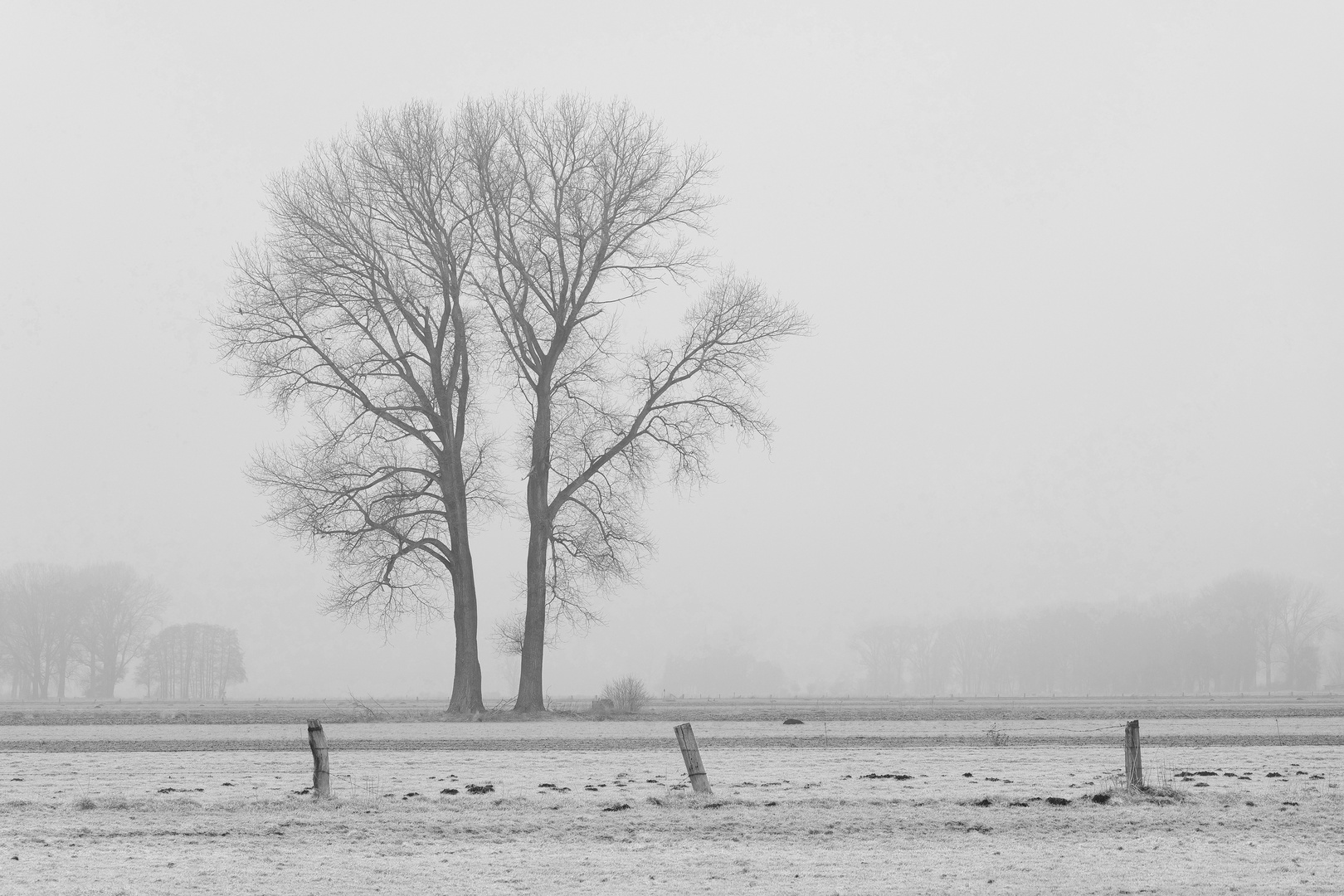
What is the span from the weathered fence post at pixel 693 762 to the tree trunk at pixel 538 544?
882 inches

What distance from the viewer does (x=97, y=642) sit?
95938 mm

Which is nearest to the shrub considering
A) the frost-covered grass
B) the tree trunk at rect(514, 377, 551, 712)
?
the tree trunk at rect(514, 377, 551, 712)

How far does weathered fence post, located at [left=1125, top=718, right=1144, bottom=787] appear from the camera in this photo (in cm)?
1457

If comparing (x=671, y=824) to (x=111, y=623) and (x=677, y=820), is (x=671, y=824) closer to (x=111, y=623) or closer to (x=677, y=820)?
(x=677, y=820)

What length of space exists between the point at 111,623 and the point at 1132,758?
95.4m

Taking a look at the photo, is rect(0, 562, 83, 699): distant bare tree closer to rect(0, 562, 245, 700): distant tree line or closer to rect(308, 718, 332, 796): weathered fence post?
rect(0, 562, 245, 700): distant tree line

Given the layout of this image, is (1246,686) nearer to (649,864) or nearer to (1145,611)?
(1145,611)

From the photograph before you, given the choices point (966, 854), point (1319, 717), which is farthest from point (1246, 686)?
point (966, 854)

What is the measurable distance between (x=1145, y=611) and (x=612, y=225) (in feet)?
379

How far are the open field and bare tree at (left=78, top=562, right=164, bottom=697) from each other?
7828 cm

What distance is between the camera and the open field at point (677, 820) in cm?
1023

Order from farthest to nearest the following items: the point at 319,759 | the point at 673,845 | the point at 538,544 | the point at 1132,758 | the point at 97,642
Result: the point at 97,642
the point at 538,544
the point at 319,759
the point at 1132,758
the point at 673,845

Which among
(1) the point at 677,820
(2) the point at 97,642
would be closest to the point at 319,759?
(1) the point at 677,820

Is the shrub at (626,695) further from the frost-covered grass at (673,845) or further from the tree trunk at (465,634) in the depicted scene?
the frost-covered grass at (673,845)
